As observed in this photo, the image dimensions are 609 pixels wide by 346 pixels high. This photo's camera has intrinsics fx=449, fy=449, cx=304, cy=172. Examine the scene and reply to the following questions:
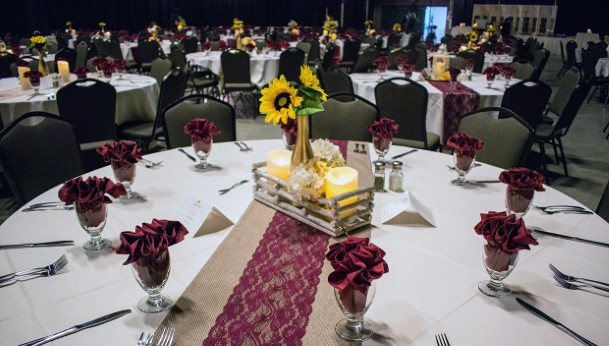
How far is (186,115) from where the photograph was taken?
279 centimetres

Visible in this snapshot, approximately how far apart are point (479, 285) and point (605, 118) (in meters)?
6.96

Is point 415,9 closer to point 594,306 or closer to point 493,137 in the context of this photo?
point 493,137

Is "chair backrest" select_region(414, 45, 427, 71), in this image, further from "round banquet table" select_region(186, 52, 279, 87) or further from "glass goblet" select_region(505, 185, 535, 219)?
"glass goblet" select_region(505, 185, 535, 219)

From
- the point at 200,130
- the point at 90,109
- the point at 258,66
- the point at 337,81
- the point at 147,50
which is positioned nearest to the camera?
the point at 200,130

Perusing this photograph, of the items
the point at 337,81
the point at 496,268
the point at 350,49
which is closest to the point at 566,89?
the point at 337,81

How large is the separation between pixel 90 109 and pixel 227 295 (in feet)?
9.36

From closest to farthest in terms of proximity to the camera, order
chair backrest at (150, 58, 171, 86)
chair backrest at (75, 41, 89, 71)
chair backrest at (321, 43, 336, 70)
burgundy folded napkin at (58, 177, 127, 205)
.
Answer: burgundy folded napkin at (58, 177, 127, 205)
chair backrest at (150, 58, 171, 86)
chair backrest at (75, 41, 89, 71)
chair backrest at (321, 43, 336, 70)

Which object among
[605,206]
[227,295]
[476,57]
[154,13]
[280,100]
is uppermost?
[154,13]

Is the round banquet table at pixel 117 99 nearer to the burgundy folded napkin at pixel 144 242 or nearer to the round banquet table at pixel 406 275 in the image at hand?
the round banquet table at pixel 406 275

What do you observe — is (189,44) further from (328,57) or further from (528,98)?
(528,98)

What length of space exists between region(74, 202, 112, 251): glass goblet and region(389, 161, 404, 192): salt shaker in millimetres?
1091

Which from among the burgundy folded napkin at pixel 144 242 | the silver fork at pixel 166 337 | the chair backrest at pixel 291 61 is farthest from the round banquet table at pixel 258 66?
the silver fork at pixel 166 337

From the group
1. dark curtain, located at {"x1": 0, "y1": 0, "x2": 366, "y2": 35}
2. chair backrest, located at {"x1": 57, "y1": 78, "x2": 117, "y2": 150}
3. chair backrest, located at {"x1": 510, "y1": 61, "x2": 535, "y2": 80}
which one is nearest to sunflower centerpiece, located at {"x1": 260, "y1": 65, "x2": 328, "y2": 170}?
chair backrest, located at {"x1": 57, "y1": 78, "x2": 117, "y2": 150}

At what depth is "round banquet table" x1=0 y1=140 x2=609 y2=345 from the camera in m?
1.08
